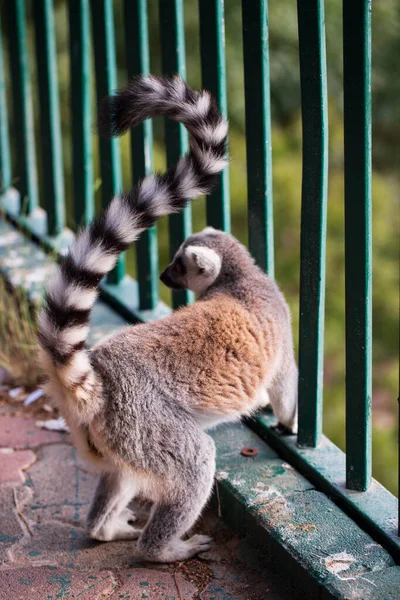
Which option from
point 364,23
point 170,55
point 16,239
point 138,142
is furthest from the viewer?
point 16,239

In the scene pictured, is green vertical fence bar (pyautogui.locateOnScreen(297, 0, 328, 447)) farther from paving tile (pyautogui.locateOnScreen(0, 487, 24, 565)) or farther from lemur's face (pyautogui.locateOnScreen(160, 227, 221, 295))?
paving tile (pyautogui.locateOnScreen(0, 487, 24, 565))

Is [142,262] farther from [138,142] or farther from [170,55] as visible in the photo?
[170,55]

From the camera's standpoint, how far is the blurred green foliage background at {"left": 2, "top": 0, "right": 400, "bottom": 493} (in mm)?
8500

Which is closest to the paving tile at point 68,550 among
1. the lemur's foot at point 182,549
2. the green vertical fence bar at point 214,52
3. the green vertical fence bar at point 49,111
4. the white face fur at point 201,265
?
the lemur's foot at point 182,549

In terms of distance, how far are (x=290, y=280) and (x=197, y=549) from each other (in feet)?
19.7

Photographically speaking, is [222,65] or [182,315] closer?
[182,315]

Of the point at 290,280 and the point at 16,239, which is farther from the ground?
the point at 16,239

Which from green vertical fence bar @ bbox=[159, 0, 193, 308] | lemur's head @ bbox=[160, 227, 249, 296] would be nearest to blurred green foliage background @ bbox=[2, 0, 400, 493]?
green vertical fence bar @ bbox=[159, 0, 193, 308]

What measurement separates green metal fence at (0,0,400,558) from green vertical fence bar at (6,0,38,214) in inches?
32.6

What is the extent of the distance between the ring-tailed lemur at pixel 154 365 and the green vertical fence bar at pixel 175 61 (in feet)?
2.43

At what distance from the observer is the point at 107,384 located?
2805 millimetres

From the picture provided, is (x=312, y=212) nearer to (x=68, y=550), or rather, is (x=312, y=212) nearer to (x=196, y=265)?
(x=196, y=265)

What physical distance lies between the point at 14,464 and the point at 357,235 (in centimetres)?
176

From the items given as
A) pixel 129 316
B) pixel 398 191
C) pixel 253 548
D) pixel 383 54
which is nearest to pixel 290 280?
pixel 398 191
